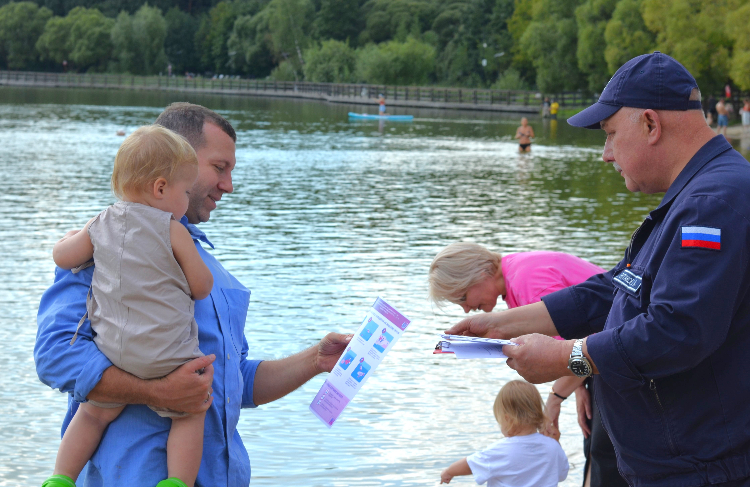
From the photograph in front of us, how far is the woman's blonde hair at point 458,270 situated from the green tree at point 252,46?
10235cm

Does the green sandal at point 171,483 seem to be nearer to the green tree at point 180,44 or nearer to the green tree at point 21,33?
the green tree at point 21,33

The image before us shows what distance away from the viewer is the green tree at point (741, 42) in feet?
130

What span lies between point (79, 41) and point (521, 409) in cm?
10914

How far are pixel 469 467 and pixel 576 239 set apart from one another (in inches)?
384

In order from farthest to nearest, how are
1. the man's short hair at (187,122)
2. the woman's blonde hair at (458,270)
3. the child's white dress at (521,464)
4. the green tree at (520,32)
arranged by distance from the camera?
the green tree at (520,32) < the child's white dress at (521,464) < the woman's blonde hair at (458,270) < the man's short hair at (187,122)

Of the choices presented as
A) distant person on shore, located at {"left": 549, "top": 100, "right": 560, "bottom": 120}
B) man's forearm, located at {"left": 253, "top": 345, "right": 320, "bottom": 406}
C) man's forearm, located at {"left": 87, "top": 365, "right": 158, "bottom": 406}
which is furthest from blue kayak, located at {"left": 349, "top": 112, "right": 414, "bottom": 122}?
man's forearm, located at {"left": 87, "top": 365, "right": 158, "bottom": 406}

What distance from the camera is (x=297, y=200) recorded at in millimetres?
18188

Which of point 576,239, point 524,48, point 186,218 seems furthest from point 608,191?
point 524,48

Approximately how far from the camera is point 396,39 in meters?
92.3

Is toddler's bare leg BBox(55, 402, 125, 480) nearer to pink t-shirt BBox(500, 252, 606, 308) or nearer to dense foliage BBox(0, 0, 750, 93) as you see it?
pink t-shirt BBox(500, 252, 606, 308)

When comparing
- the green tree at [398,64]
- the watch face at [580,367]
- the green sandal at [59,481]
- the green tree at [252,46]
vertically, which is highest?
the green tree at [252,46]

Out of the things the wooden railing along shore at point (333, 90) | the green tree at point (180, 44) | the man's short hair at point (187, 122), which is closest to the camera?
the man's short hair at point (187, 122)

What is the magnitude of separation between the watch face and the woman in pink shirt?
133cm

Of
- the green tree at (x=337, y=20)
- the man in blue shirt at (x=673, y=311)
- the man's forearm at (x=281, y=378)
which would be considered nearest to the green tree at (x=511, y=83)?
the green tree at (x=337, y=20)
